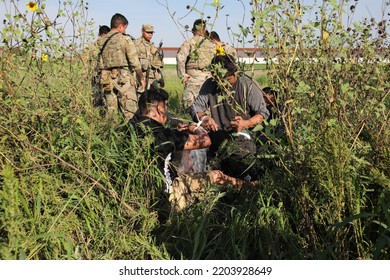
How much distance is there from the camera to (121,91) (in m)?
7.15

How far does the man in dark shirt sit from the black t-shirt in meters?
0.30

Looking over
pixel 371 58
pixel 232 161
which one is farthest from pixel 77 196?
pixel 371 58

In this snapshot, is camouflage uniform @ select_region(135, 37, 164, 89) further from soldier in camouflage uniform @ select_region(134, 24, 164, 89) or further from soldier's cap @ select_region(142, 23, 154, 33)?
soldier's cap @ select_region(142, 23, 154, 33)

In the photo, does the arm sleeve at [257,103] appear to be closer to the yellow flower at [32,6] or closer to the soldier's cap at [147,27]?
the yellow flower at [32,6]

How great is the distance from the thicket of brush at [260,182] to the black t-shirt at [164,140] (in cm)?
10

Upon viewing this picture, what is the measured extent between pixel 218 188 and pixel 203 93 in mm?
1466

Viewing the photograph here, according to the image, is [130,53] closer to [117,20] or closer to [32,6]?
[117,20]

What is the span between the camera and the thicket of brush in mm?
3061

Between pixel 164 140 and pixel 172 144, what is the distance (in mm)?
70

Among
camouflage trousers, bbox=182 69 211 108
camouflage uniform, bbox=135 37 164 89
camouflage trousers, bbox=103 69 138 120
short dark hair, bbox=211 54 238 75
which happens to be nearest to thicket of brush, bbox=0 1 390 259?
short dark hair, bbox=211 54 238 75

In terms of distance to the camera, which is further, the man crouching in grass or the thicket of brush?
the man crouching in grass

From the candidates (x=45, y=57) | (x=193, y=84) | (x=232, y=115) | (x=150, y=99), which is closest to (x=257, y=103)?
(x=232, y=115)

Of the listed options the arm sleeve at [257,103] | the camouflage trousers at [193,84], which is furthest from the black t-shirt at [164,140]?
the camouflage trousers at [193,84]

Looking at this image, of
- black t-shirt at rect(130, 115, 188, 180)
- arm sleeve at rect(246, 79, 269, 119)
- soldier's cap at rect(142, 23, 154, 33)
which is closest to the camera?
black t-shirt at rect(130, 115, 188, 180)
